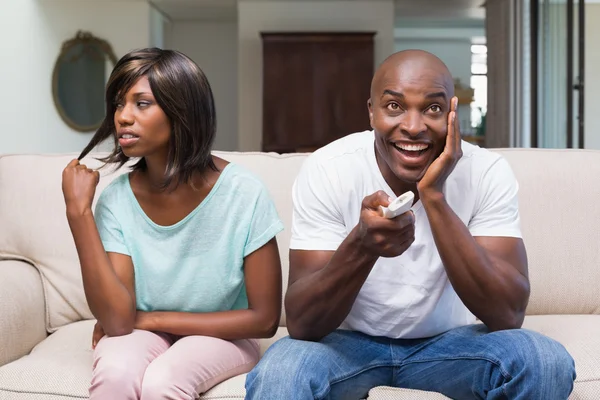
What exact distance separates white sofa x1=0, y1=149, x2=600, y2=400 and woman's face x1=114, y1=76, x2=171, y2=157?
20.0 inches

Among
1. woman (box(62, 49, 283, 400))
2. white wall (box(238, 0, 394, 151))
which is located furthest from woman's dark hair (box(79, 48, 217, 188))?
white wall (box(238, 0, 394, 151))

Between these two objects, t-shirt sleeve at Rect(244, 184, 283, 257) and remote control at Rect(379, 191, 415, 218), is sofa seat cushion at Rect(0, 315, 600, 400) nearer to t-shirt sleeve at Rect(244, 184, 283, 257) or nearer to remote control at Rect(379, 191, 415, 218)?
t-shirt sleeve at Rect(244, 184, 283, 257)

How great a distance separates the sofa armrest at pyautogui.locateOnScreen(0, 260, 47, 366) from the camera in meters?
1.61

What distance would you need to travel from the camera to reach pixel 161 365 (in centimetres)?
135

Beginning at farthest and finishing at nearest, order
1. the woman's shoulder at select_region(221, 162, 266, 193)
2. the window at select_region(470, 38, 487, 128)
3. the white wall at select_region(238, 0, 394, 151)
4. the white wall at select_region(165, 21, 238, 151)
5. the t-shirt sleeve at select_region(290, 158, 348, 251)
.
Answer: the window at select_region(470, 38, 487, 128), the white wall at select_region(165, 21, 238, 151), the white wall at select_region(238, 0, 394, 151), the woman's shoulder at select_region(221, 162, 266, 193), the t-shirt sleeve at select_region(290, 158, 348, 251)

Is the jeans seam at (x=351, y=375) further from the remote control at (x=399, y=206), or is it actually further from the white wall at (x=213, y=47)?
the white wall at (x=213, y=47)

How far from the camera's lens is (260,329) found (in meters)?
1.51

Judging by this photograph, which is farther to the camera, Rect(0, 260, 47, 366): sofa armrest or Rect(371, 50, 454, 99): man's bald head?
Rect(0, 260, 47, 366): sofa armrest

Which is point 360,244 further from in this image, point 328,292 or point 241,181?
point 241,181

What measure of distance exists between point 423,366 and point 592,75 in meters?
5.31

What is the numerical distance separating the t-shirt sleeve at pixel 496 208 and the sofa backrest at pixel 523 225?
0.60 metres

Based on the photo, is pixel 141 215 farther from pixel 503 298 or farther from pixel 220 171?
pixel 503 298

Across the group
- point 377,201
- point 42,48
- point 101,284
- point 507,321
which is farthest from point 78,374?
point 42,48

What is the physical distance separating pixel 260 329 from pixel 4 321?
0.56 m
